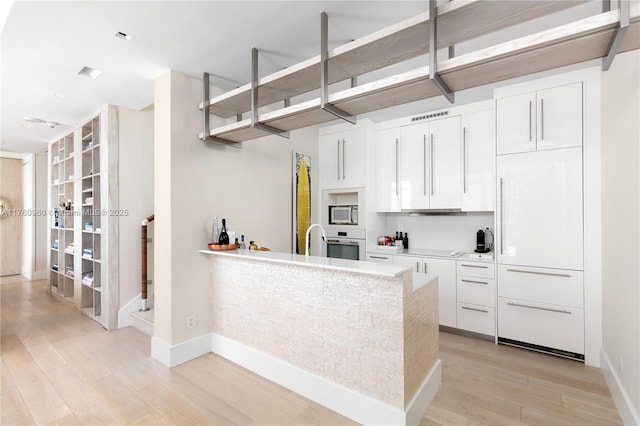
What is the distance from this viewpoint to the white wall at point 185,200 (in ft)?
8.82

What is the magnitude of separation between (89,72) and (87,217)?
218 cm

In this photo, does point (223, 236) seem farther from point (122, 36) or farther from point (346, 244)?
point (346, 244)

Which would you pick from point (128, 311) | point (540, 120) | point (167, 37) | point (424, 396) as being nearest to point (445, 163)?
point (540, 120)

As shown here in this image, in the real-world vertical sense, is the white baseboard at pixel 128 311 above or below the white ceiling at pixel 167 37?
below

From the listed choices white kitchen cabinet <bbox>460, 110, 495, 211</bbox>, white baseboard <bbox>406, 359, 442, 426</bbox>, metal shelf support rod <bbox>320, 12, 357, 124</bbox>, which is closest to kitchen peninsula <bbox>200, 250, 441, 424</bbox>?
white baseboard <bbox>406, 359, 442, 426</bbox>

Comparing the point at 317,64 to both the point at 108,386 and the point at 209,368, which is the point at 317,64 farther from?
the point at 108,386

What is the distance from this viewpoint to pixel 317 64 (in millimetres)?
2027

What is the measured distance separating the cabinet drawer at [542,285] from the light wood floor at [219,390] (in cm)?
55

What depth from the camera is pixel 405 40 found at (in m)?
1.81

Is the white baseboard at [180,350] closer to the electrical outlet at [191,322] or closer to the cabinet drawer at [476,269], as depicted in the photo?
the electrical outlet at [191,322]

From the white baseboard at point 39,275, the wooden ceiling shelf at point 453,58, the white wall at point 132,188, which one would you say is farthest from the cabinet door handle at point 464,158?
the white baseboard at point 39,275

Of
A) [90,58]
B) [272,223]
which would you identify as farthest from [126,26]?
[272,223]

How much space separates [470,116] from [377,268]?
2.55 m

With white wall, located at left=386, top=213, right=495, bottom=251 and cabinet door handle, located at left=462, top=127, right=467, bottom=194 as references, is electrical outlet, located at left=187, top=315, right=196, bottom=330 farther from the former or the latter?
cabinet door handle, located at left=462, top=127, right=467, bottom=194
